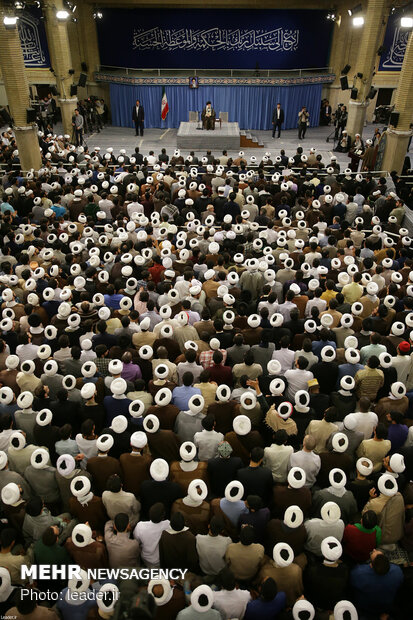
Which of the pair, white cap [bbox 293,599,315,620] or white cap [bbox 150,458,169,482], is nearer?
white cap [bbox 293,599,315,620]

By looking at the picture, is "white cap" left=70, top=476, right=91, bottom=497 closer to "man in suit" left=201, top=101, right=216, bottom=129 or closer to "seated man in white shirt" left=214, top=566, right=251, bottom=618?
"seated man in white shirt" left=214, top=566, right=251, bottom=618

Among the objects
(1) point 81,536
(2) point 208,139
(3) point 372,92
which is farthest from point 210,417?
(3) point 372,92

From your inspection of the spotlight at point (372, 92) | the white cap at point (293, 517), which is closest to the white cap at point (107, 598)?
the white cap at point (293, 517)

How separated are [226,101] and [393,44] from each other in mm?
8116

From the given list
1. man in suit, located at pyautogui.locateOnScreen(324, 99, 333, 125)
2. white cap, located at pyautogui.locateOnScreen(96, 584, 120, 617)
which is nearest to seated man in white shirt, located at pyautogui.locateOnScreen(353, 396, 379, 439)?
white cap, located at pyautogui.locateOnScreen(96, 584, 120, 617)

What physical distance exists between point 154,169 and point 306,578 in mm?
10507

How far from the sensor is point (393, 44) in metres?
21.6

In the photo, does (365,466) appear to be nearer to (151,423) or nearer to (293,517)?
(293,517)

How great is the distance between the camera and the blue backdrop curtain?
20562 millimetres

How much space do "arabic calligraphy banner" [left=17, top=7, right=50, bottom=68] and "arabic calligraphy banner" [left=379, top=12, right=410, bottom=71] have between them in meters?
15.3

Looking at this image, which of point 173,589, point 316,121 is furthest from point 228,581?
point 316,121

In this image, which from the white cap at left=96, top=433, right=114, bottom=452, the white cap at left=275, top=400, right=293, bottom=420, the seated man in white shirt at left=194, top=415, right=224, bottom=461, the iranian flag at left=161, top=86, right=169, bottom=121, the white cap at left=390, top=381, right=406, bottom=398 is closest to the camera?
the white cap at left=96, top=433, right=114, bottom=452

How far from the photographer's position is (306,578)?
3.61 meters

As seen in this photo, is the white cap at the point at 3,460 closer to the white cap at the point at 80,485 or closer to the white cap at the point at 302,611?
the white cap at the point at 80,485
